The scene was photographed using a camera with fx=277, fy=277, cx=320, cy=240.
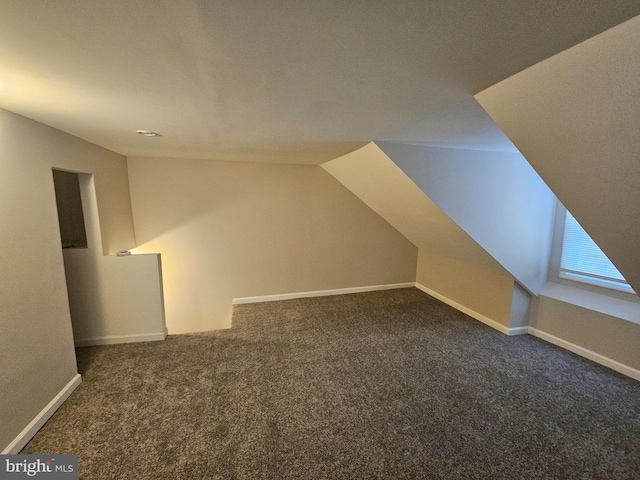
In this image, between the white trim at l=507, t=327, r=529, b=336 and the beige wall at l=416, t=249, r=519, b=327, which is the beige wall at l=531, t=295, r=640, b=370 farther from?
the beige wall at l=416, t=249, r=519, b=327

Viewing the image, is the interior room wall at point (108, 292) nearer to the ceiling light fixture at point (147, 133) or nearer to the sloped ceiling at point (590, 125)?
the ceiling light fixture at point (147, 133)

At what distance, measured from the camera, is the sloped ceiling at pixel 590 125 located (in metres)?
0.91

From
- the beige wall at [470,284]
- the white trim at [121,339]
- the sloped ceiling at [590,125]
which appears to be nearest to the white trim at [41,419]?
the white trim at [121,339]

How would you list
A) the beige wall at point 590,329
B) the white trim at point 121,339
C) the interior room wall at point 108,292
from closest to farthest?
the beige wall at point 590,329 < the interior room wall at point 108,292 < the white trim at point 121,339

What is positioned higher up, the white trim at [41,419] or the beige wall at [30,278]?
the beige wall at [30,278]

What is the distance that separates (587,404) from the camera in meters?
2.08

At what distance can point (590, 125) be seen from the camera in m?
1.13

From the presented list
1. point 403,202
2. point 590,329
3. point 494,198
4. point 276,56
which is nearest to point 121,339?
point 276,56

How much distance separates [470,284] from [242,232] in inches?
126

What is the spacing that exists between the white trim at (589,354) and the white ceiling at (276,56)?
2.52 m

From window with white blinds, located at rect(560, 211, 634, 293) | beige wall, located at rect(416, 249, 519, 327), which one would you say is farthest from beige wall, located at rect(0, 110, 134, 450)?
window with white blinds, located at rect(560, 211, 634, 293)

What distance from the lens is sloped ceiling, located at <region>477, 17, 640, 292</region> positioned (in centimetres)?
91

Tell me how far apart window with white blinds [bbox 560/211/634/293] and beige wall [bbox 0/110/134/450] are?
14.4ft

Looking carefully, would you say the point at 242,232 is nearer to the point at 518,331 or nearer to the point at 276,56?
the point at 276,56
